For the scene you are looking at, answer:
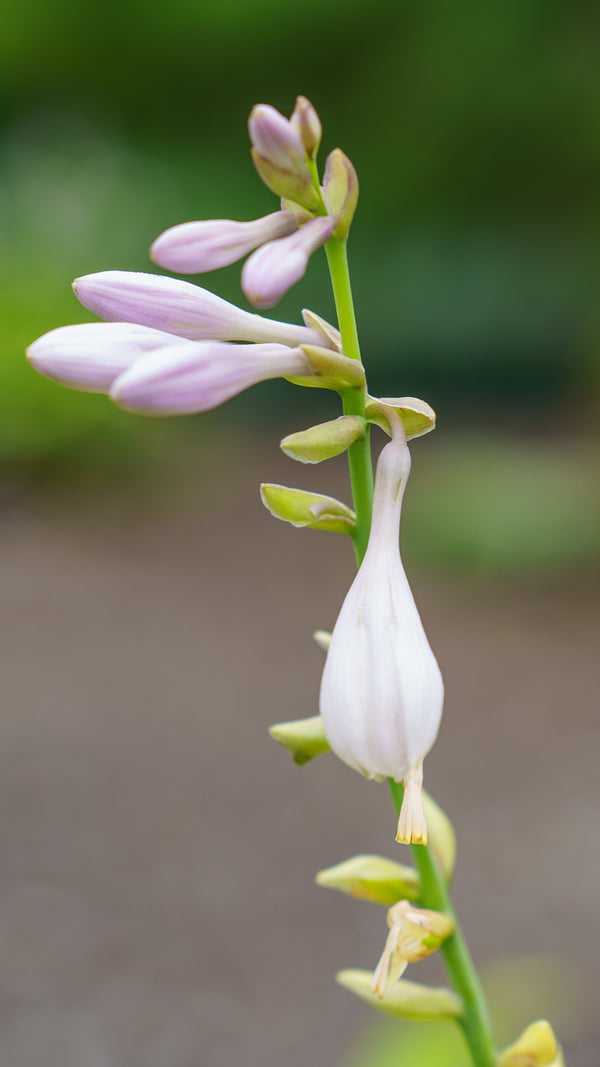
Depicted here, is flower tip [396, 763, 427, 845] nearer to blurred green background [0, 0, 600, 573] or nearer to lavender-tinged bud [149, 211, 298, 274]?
lavender-tinged bud [149, 211, 298, 274]

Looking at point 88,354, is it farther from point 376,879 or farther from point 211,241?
point 376,879

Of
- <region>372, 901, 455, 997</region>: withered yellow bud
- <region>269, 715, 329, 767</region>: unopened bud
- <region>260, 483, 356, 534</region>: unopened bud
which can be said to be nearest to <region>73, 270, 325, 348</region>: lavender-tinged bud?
<region>260, 483, 356, 534</region>: unopened bud

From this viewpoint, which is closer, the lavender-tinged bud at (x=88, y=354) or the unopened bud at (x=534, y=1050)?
the lavender-tinged bud at (x=88, y=354)

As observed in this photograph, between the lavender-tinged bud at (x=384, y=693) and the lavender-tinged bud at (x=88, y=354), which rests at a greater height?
the lavender-tinged bud at (x=88, y=354)

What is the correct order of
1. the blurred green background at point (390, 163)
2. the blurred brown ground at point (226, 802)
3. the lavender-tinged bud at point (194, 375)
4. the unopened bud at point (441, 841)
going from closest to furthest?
the lavender-tinged bud at point (194, 375)
the unopened bud at point (441, 841)
the blurred brown ground at point (226, 802)
the blurred green background at point (390, 163)

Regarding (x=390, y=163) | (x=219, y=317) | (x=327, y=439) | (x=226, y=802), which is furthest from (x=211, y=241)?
(x=390, y=163)

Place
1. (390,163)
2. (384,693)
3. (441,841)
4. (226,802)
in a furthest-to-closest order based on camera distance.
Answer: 1. (390,163)
2. (226,802)
3. (441,841)
4. (384,693)

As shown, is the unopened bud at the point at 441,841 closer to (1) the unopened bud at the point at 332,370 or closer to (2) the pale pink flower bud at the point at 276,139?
(1) the unopened bud at the point at 332,370

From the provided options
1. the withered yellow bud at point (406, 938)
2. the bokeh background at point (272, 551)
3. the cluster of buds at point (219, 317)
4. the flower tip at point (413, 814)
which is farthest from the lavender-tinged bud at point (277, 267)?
the bokeh background at point (272, 551)
